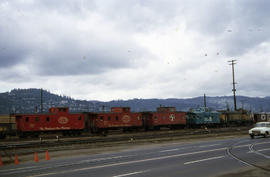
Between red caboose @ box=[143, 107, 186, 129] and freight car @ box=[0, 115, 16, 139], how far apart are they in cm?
1914

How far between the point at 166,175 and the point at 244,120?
59154 millimetres

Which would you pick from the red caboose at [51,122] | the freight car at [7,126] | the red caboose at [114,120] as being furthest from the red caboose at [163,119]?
the freight car at [7,126]

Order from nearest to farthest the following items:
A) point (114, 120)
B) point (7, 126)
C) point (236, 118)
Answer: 1. point (7, 126)
2. point (114, 120)
3. point (236, 118)

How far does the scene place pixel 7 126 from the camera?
40000mm

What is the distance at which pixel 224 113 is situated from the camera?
62344 mm

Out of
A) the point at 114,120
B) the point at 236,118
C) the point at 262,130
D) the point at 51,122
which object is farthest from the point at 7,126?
the point at 236,118

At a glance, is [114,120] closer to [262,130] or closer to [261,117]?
[262,130]

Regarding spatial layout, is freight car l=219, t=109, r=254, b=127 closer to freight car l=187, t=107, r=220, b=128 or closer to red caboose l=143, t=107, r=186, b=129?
freight car l=187, t=107, r=220, b=128

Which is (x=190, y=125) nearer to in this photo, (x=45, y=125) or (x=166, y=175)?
(x=45, y=125)

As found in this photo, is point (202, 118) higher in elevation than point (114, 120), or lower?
lower

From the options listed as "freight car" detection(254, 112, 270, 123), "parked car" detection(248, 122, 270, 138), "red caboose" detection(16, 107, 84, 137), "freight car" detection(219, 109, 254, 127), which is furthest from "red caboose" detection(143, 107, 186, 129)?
"freight car" detection(254, 112, 270, 123)

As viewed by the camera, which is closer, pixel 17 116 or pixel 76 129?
pixel 17 116

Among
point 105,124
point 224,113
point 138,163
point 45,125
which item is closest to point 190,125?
point 224,113

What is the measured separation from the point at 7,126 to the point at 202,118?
3336cm
